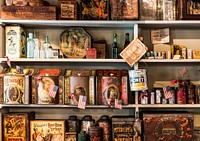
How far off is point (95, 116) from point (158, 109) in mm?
617

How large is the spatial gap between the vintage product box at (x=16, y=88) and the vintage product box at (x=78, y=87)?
35 centimetres

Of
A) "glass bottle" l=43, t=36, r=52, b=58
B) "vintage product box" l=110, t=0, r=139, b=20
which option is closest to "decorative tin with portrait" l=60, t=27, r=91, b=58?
"glass bottle" l=43, t=36, r=52, b=58

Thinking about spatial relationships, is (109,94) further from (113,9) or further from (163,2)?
(163,2)

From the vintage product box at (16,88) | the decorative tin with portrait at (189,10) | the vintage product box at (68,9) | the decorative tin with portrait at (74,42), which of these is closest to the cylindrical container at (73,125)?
the vintage product box at (16,88)

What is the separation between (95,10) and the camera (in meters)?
2.83

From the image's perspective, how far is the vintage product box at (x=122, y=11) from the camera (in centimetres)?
280

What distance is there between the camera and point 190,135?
108 inches

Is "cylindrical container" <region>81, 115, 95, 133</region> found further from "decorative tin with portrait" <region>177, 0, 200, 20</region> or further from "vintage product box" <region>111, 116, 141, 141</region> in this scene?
"decorative tin with portrait" <region>177, 0, 200, 20</region>

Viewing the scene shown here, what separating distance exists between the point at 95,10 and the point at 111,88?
71 centimetres

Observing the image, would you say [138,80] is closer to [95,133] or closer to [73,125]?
[95,133]

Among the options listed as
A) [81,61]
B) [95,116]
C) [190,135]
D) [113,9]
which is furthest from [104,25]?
[190,135]

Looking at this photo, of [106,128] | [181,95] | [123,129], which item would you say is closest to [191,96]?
[181,95]

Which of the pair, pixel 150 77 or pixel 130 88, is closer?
pixel 130 88

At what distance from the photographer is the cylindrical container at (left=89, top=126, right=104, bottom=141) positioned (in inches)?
108
